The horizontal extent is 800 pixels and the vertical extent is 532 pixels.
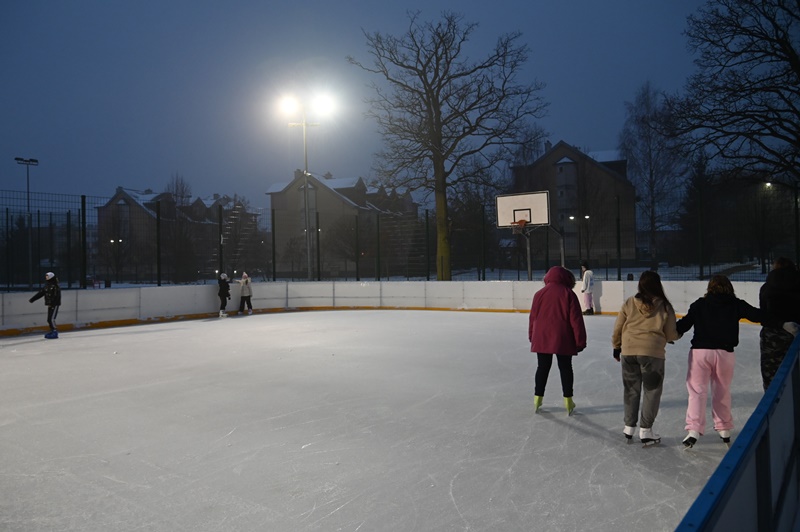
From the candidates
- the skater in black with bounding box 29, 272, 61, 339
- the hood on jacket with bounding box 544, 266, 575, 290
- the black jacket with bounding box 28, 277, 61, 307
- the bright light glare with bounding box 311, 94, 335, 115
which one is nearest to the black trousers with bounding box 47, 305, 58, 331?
the skater in black with bounding box 29, 272, 61, 339

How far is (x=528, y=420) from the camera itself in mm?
5836

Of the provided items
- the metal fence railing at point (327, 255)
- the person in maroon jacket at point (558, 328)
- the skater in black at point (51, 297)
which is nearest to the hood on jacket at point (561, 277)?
the person in maroon jacket at point (558, 328)

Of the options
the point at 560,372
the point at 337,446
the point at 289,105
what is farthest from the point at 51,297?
the point at 560,372

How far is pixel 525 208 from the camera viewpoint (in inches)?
788

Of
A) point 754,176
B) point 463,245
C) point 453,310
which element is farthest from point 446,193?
point 754,176

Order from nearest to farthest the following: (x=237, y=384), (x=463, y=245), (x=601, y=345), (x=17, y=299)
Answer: (x=237, y=384) → (x=601, y=345) → (x=17, y=299) → (x=463, y=245)

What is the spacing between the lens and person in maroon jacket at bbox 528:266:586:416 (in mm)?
5867

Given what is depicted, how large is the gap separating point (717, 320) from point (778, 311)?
121 cm

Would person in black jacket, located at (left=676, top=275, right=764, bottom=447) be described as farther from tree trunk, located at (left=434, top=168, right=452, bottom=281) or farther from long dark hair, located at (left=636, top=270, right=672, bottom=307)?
tree trunk, located at (left=434, top=168, right=452, bottom=281)

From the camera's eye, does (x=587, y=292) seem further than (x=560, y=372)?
Yes

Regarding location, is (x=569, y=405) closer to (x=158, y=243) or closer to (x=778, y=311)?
(x=778, y=311)

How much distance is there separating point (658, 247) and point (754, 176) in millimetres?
4646

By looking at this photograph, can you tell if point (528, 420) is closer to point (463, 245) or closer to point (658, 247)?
point (658, 247)

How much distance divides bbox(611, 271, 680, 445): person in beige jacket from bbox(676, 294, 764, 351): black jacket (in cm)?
17
